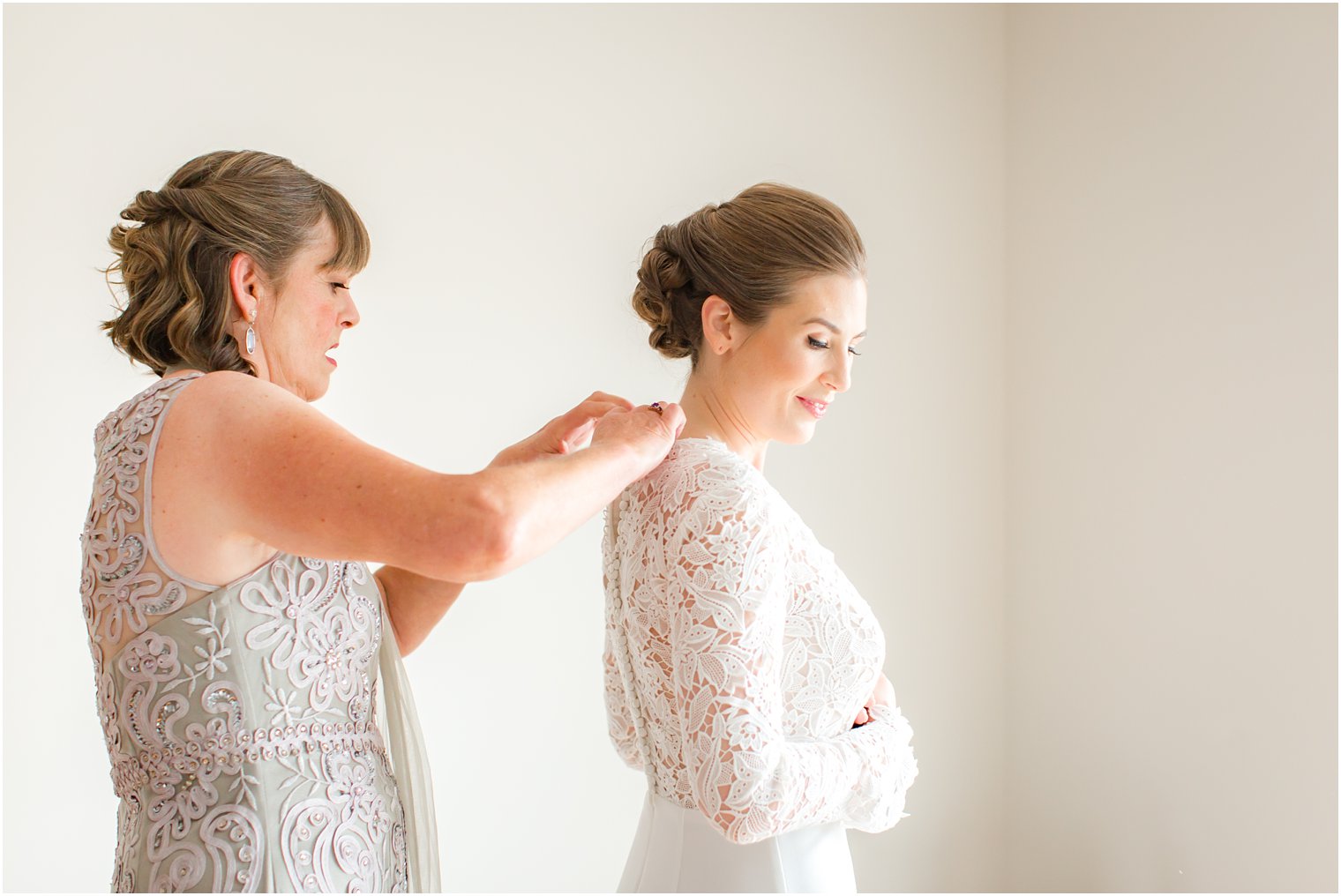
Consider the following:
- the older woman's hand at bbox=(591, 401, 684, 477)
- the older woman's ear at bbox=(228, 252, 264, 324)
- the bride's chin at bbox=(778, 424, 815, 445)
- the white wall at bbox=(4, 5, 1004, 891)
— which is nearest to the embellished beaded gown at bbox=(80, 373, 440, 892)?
the older woman's ear at bbox=(228, 252, 264, 324)

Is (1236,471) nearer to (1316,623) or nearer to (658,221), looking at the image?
(1316,623)

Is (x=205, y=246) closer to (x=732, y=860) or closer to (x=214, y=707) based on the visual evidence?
(x=214, y=707)

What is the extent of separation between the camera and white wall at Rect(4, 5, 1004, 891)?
7.49ft

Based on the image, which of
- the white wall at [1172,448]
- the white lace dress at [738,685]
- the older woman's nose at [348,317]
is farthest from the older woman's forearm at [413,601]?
the white wall at [1172,448]

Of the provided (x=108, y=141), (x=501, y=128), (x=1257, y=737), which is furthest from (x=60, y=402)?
(x=1257, y=737)

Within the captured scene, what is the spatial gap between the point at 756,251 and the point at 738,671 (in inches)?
22.7

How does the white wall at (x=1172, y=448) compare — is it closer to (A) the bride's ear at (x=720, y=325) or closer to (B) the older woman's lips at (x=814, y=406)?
(B) the older woman's lips at (x=814, y=406)

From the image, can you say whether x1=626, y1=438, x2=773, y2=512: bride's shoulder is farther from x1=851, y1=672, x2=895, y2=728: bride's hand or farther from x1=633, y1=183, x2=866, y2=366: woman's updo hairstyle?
x1=851, y1=672, x2=895, y2=728: bride's hand

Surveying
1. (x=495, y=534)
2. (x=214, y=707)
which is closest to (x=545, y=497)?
(x=495, y=534)

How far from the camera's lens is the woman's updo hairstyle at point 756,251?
4.99ft

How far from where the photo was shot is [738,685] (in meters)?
1.30

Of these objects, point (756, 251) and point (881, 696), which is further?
point (881, 696)

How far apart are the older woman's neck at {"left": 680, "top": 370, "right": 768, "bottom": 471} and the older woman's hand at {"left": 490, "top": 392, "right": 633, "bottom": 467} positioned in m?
0.10

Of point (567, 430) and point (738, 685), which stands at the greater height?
point (567, 430)
